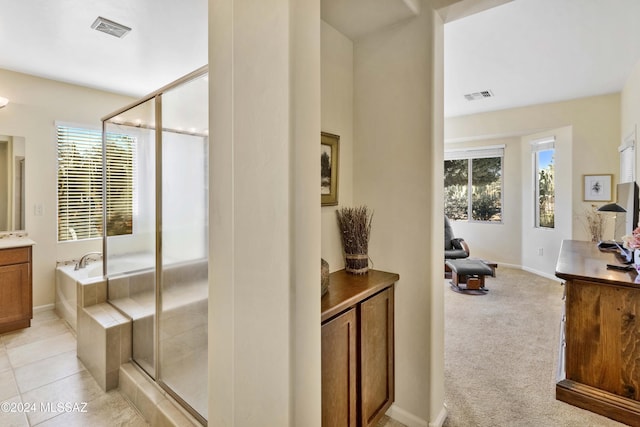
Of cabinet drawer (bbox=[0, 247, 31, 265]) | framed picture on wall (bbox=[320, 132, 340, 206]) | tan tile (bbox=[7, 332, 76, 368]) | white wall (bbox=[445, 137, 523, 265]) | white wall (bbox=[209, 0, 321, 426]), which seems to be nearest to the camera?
white wall (bbox=[209, 0, 321, 426])

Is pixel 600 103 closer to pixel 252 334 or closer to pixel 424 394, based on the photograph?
pixel 424 394

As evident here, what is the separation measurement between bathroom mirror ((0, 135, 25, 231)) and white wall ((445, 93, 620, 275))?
6.48 metres

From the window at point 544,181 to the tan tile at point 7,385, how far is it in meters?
6.62

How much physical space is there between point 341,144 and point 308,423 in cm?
150

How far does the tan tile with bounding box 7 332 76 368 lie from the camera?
2.53 metres

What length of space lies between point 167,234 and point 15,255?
2266mm

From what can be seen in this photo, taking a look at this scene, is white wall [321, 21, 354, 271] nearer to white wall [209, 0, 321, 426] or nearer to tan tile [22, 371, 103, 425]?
white wall [209, 0, 321, 426]

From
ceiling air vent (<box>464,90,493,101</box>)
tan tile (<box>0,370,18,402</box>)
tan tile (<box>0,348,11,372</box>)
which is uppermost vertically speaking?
ceiling air vent (<box>464,90,493,101</box>)

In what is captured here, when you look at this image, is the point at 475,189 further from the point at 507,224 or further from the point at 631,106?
the point at 631,106

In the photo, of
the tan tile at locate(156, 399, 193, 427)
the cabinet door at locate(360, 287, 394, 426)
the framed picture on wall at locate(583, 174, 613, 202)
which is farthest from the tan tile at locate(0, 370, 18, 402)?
the framed picture on wall at locate(583, 174, 613, 202)

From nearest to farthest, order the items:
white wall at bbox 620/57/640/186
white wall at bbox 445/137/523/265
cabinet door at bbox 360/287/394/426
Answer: cabinet door at bbox 360/287/394/426
white wall at bbox 620/57/640/186
white wall at bbox 445/137/523/265

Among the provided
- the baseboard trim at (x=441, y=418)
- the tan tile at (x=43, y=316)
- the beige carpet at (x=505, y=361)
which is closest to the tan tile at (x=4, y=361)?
the tan tile at (x=43, y=316)

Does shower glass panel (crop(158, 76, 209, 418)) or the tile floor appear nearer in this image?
shower glass panel (crop(158, 76, 209, 418))

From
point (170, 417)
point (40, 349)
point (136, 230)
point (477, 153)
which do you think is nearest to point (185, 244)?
point (136, 230)
